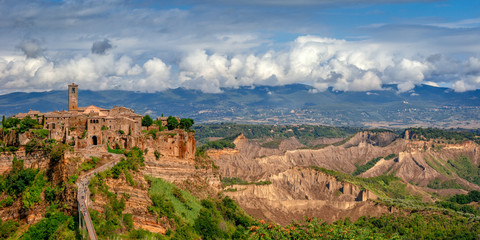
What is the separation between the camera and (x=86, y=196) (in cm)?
4319

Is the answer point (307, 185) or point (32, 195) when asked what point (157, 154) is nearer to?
point (32, 195)

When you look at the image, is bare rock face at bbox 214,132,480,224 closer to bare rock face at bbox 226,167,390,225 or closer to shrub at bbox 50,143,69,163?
bare rock face at bbox 226,167,390,225

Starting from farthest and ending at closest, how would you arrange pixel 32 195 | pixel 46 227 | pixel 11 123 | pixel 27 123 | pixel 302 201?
1. pixel 302 201
2. pixel 27 123
3. pixel 11 123
4. pixel 32 195
5. pixel 46 227

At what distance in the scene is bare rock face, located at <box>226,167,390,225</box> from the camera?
97.2 meters

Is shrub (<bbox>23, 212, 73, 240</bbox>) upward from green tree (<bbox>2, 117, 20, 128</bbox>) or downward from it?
downward

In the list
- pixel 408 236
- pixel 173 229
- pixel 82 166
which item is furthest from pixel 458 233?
pixel 82 166

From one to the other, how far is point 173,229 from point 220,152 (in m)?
113

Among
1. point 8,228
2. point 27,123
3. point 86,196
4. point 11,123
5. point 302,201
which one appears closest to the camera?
point 86,196

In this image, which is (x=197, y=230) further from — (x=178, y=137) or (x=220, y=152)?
(x=220, y=152)

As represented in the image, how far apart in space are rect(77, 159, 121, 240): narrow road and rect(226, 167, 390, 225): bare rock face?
45428 mm

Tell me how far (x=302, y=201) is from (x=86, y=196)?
222ft

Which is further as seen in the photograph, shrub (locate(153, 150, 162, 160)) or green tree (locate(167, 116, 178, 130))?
green tree (locate(167, 116, 178, 130))

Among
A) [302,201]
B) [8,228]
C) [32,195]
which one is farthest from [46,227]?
[302,201]

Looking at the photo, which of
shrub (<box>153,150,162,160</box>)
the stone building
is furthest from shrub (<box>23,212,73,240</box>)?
shrub (<box>153,150,162,160</box>)
